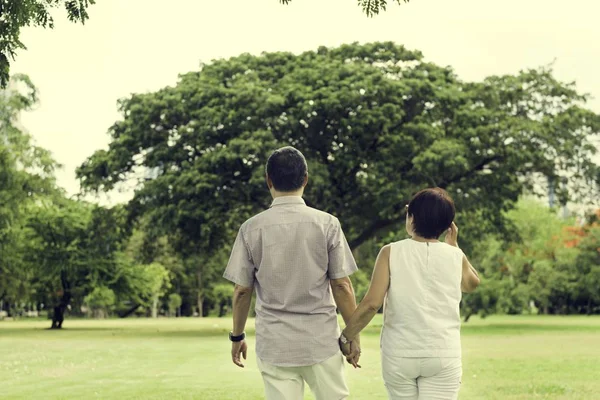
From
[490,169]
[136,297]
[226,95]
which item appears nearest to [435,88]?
[490,169]

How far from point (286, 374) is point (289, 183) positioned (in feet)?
3.32

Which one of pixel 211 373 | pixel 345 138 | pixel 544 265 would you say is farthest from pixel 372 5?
pixel 544 265

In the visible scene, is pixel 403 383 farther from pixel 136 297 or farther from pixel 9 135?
pixel 136 297

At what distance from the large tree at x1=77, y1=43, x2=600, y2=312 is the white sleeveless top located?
27.5 m

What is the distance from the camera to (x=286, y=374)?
538cm

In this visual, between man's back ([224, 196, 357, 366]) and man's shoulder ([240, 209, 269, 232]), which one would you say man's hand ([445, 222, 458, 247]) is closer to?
man's back ([224, 196, 357, 366])

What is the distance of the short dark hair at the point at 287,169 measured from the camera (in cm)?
550

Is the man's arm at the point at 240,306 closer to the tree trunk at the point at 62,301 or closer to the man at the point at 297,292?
the man at the point at 297,292

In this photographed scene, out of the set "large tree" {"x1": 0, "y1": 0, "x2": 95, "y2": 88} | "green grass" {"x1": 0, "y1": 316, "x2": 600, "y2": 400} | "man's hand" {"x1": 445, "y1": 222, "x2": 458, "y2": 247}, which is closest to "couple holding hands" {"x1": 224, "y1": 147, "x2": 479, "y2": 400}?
"man's hand" {"x1": 445, "y1": 222, "x2": 458, "y2": 247}

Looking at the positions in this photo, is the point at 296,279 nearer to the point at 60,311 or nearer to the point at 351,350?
the point at 351,350

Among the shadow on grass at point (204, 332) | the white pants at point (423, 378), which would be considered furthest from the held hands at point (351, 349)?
the shadow on grass at point (204, 332)

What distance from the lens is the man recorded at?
17.5 ft

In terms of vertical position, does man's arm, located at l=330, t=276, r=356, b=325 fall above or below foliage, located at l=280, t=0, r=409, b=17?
below

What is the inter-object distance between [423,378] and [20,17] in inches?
238
